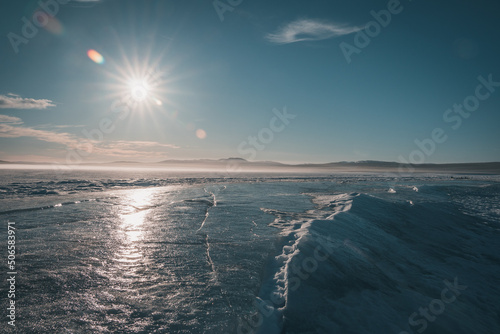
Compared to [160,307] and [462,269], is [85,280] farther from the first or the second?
[462,269]

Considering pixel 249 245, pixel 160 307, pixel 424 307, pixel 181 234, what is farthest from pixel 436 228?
pixel 160 307

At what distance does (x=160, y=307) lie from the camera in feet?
9.85

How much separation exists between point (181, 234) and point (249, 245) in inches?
73.0

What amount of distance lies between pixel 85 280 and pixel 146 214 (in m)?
4.71

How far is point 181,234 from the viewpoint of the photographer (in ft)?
19.7

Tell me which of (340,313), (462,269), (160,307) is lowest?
(462,269)

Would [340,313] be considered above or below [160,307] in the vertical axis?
below

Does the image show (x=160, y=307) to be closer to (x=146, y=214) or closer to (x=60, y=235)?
(x=60, y=235)

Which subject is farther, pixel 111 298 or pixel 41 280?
pixel 41 280

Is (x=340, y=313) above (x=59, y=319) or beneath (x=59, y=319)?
beneath

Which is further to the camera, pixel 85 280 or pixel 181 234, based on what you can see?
pixel 181 234

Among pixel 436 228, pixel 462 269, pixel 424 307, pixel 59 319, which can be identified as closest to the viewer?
pixel 59 319

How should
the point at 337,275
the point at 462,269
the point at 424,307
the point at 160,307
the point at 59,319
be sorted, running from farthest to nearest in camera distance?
Result: the point at 462,269 → the point at 337,275 → the point at 424,307 → the point at 160,307 → the point at 59,319

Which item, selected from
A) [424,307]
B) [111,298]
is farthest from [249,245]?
[424,307]
